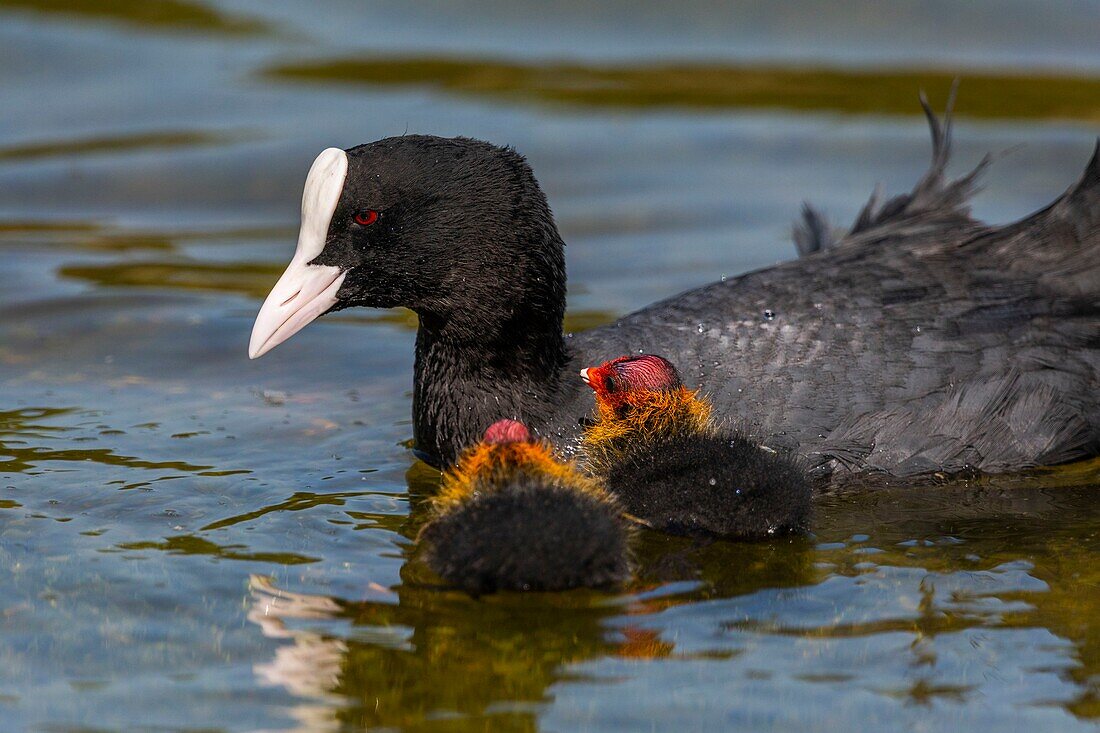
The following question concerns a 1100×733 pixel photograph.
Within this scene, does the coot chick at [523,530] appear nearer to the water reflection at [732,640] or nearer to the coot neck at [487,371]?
the water reflection at [732,640]

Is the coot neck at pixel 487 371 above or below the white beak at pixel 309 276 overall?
below

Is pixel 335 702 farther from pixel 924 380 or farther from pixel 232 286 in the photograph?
pixel 232 286

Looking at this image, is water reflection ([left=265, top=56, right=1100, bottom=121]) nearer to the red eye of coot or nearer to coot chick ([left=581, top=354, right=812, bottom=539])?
the red eye of coot

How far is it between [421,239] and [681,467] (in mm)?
1051

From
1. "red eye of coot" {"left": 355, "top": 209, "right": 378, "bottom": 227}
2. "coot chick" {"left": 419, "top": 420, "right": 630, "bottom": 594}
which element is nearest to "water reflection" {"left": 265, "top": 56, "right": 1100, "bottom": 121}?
"red eye of coot" {"left": 355, "top": 209, "right": 378, "bottom": 227}

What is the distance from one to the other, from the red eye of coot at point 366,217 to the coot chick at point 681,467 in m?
0.79

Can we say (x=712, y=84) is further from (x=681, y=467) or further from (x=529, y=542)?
(x=529, y=542)

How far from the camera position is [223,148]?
28.9ft

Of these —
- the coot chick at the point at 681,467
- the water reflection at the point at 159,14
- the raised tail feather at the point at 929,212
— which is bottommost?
the coot chick at the point at 681,467

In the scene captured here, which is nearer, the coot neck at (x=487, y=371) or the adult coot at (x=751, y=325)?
the adult coot at (x=751, y=325)

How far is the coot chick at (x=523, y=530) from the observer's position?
12.3 ft

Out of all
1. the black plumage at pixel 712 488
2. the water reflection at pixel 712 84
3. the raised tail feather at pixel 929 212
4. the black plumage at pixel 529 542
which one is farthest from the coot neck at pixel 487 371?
the water reflection at pixel 712 84

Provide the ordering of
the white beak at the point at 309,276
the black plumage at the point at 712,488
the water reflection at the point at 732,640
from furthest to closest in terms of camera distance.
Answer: the white beak at the point at 309,276 → the black plumage at the point at 712,488 → the water reflection at the point at 732,640

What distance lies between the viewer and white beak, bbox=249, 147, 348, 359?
455 cm
